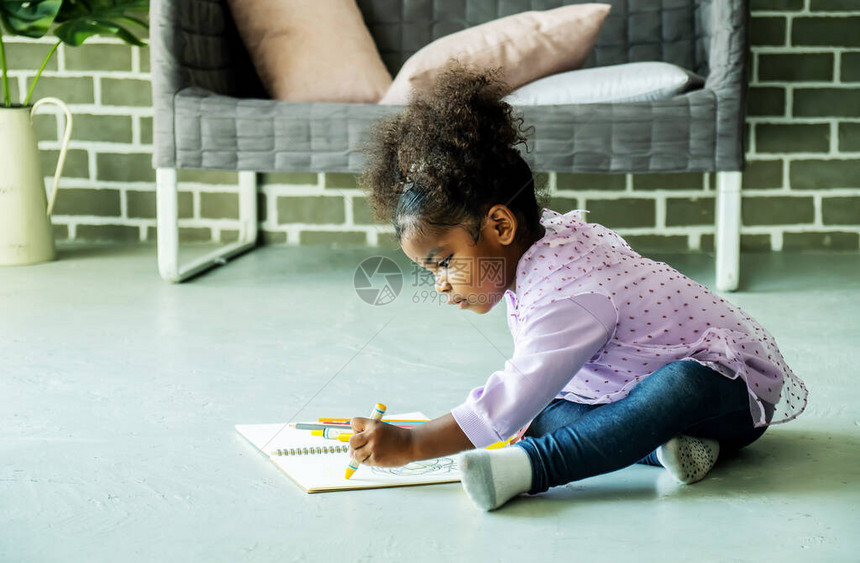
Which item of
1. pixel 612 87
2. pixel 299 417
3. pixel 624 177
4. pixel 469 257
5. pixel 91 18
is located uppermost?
pixel 91 18

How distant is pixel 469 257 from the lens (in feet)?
3.56

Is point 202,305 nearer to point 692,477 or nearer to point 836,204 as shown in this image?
point 692,477

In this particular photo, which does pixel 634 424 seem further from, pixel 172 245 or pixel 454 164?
pixel 172 245

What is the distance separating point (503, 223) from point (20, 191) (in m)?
1.81

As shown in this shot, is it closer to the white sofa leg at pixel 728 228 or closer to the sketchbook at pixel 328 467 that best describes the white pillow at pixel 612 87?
the white sofa leg at pixel 728 228

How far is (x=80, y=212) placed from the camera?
2857mm

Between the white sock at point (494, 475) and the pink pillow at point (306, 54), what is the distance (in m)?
1.42

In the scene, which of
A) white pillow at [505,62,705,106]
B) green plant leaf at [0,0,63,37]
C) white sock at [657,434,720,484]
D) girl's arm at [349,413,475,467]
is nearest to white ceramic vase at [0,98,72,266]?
green plant leaf at [0,0,63,37]

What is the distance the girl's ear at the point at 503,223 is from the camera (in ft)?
3.56

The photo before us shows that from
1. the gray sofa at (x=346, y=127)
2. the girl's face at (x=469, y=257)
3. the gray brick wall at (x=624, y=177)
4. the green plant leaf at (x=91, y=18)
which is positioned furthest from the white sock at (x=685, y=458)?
the green plant leaf at (x=91, y=18)

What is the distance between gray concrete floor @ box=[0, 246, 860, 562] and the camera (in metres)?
0.96

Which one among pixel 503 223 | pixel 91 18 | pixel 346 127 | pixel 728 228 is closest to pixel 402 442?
pixel 503 223

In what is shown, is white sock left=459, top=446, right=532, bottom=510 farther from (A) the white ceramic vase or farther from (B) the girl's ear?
(A) the white ceramic vase

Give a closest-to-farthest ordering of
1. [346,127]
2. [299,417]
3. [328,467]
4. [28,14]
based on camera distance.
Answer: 1. [328,467]
2. [299,417]
3. [346,127]
4. [28,14]
